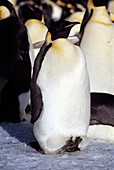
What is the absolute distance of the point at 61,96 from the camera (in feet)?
16.7

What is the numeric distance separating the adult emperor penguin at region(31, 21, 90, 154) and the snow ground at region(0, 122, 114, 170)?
0.36 ft

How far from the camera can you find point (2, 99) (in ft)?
21.2

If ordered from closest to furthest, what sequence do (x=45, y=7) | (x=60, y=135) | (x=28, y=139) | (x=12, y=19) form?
1. (x=60, y=135)
2. (x=28, y=139)
3. (x=12, y=19)
4. (x=45, y=7)

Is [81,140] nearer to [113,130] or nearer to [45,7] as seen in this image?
[113,130]

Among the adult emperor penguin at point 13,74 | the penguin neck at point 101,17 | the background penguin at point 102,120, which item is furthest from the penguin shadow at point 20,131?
the penguin neck at point 101,17

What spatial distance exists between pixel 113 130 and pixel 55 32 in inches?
35.8

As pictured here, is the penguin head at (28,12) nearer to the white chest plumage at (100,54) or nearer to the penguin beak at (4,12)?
the penguin beak at (4,12)

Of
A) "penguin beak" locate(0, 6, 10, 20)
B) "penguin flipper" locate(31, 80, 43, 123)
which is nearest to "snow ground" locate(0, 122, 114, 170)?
"penguin flipper" locate(31, 80, 43, 123)

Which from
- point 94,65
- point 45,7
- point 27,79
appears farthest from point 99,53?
point 45,7

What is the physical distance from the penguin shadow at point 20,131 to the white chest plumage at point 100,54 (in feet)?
2.24

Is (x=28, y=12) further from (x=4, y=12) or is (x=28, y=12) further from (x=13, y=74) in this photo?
(x=13, y=74)

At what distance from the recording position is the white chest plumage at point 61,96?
510 centimetres

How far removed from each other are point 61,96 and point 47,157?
0.44m

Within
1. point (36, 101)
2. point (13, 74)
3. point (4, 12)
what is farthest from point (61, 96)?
point (4, 12)
